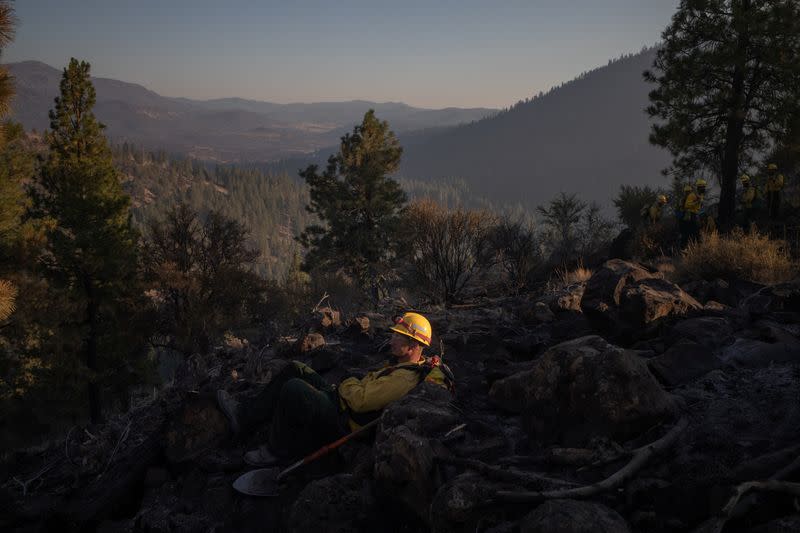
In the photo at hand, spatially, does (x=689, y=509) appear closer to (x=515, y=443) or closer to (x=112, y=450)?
(x=515, y=443)

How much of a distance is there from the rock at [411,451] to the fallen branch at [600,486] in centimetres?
59

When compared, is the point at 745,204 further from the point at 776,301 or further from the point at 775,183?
the point at 776,301

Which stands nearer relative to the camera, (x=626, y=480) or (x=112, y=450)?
(x=626, y=480)

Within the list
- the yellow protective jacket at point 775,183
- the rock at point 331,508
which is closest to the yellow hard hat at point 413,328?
the rock at point 331,508

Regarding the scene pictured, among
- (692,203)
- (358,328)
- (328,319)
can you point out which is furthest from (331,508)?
(692,203)

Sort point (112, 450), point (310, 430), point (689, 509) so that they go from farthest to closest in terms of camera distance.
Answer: point (112, 450) < point (310, 430) < point (689, 509)

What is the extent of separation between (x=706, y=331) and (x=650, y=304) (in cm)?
69

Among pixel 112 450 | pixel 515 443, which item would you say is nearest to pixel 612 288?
pixel 515 443

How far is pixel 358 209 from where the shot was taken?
1065 inches

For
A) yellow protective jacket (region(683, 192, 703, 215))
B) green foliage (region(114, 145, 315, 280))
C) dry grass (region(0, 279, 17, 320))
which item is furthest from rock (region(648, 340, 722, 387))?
green foliage (region(114, 145, 315, 280))

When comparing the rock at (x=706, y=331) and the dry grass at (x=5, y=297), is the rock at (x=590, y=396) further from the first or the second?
the dry grass at (x=5, y=297)

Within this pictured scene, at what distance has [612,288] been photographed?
583 centimetres

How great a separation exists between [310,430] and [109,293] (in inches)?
657

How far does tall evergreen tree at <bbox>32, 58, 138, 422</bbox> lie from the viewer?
16.3 meters
